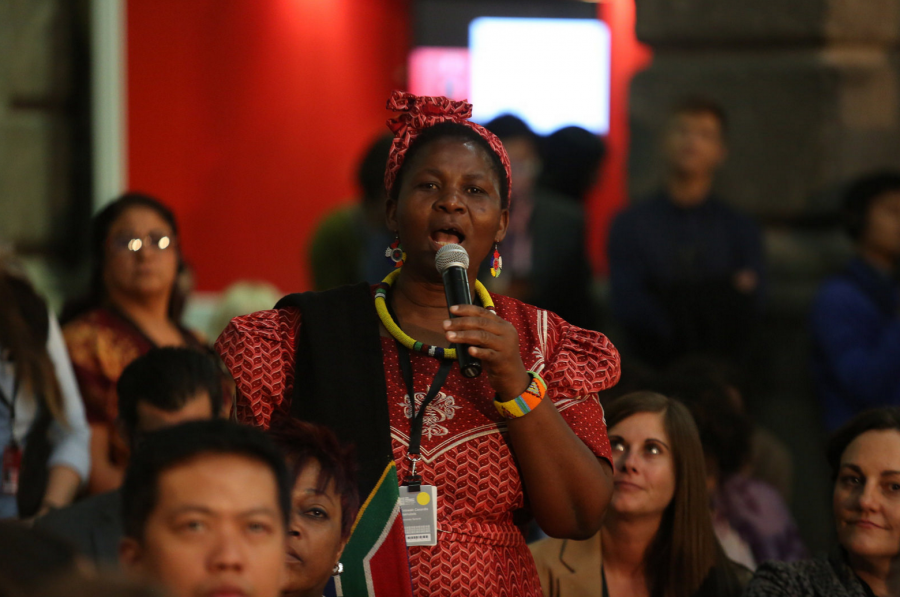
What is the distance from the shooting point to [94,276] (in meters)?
4.56

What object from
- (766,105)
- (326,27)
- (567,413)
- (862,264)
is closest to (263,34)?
(326,27)

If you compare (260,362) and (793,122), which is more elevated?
(793,122)

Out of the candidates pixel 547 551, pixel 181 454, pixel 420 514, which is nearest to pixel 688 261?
pixel 547 551

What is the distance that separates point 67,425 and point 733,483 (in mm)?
2358

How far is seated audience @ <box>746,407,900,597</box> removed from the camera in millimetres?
3281

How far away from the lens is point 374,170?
5.40 meters

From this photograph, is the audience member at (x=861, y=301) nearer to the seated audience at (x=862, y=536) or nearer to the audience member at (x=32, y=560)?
the seated audience at (x=862, y=536)

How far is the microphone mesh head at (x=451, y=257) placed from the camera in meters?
2.44

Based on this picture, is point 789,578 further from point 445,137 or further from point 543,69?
point 543,69

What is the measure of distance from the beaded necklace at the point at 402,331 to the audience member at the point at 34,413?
1.62 meters

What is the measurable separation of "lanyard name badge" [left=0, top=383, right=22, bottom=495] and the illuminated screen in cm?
652

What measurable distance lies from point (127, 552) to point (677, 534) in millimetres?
1963

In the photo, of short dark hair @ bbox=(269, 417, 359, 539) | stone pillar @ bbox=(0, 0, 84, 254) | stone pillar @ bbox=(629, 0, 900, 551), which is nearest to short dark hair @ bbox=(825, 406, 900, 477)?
short dark hair @ bbox=(269, 417, 359, 539)

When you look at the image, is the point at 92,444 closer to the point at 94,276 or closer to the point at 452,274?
the point at 94,276
